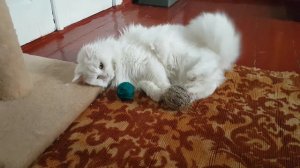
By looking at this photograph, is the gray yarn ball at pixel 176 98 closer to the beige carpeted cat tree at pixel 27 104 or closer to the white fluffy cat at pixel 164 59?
the white fluffy cat at pixel 164 59

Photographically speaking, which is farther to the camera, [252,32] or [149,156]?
[252,32]

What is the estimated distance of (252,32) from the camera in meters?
2.36

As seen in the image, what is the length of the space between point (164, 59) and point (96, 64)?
14.0 inches

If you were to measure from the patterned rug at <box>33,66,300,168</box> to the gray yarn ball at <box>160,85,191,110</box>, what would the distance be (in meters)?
0.03

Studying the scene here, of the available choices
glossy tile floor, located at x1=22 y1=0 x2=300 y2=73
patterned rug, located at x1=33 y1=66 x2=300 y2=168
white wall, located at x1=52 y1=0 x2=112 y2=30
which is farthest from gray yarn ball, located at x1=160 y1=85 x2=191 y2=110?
white wall, located at x1=52 y1=0 x2=112 y2=30

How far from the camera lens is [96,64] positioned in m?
1.35

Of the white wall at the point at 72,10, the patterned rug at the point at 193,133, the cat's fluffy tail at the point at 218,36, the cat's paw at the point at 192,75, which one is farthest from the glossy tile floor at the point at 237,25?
the cat's paw at the point at 192,75

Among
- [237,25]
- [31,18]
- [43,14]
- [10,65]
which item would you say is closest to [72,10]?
[43,14]

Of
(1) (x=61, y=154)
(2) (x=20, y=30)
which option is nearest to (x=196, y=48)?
(1) (x=61, y=154)

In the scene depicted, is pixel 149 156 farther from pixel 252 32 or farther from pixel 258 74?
pixel 252 32

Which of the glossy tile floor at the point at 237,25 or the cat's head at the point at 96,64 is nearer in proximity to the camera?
the cat's head at the point at 96,64

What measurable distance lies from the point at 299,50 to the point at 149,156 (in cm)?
150

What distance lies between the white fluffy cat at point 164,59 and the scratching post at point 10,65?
0.86 ft

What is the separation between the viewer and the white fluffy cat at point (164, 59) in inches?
54.5
